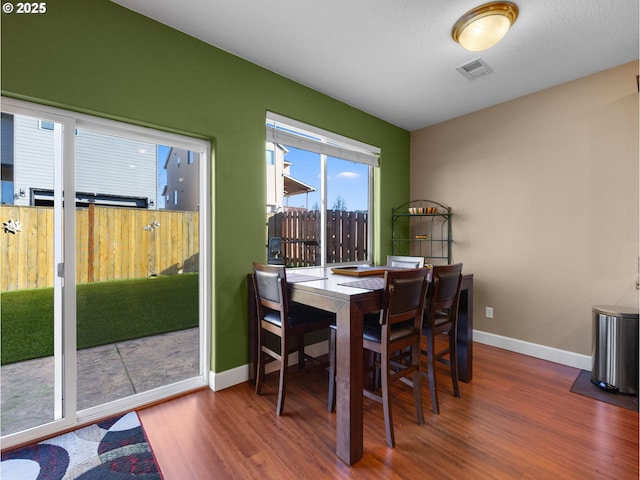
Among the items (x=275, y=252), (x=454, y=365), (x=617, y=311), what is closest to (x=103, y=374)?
(x=275, y=252)

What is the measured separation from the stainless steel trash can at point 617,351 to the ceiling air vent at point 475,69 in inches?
85.4

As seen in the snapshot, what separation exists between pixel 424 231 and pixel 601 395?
2.24 meters

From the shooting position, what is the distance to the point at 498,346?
3.22 metres

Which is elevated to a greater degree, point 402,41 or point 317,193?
point 402,41

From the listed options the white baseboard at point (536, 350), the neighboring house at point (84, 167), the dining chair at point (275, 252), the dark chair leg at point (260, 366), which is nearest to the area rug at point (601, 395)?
the white baseboard at point (536, 350)

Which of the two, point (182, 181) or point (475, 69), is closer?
point (182, 181)

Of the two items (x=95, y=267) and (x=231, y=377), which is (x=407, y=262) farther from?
(x=95, y=267)

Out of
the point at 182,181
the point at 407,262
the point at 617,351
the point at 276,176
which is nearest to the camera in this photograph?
the point at 617,351

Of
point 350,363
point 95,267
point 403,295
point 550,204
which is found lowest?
point 350,363

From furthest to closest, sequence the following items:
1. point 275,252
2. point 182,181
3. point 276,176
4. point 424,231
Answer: point 424,231, point 275,252, point 276,176, point 182,181

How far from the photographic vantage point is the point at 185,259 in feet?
7.78

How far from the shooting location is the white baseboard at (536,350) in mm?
2702

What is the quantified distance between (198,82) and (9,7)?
979mm

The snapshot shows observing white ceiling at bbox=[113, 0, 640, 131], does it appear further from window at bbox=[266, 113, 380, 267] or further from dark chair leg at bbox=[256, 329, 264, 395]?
dark chair leg at bbox=[256, 329, 264, 395]
